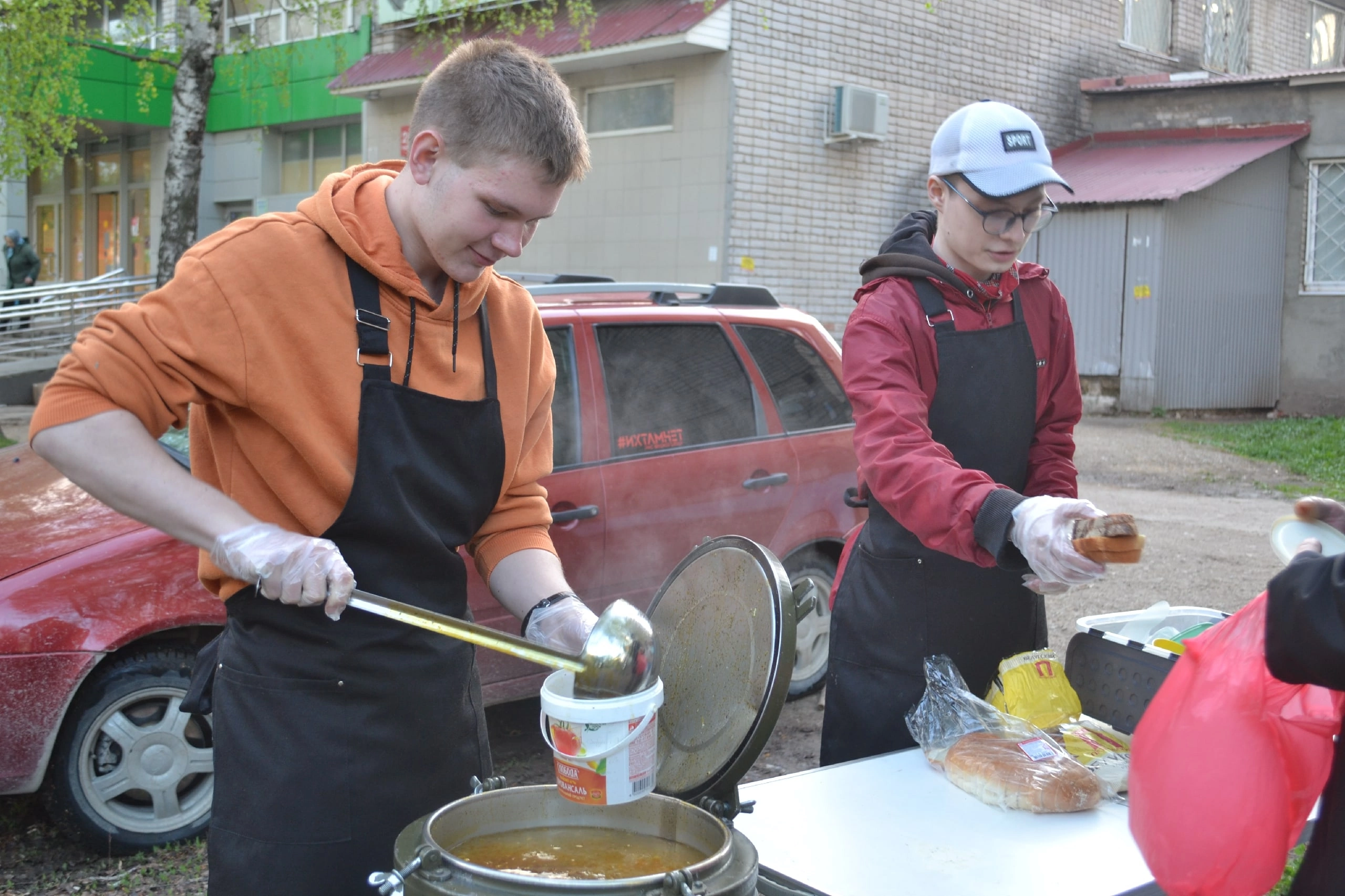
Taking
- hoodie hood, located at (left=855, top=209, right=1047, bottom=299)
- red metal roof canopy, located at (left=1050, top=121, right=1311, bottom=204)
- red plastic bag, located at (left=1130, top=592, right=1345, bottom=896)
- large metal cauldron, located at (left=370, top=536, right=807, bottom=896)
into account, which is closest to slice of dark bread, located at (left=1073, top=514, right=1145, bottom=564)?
red plastic bag, located at (left=1130, top=592, right=1345, bottom=896)

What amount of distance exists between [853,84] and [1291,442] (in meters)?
6.63

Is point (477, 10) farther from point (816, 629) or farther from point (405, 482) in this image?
point (405, 482)

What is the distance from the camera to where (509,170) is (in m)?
Answer: 1.92

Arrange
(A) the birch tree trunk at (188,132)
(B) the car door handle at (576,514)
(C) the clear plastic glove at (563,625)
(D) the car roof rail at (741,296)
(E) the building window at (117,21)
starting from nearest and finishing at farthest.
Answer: (C) the clear plastic glove at (563,625), (B) the car door handle at (576,514), (D) the car roof rail at (741,296), (A) the birch tree trunk at (188,132), (E) the building window at (117,21)

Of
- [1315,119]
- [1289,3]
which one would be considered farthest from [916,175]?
[1289,3]

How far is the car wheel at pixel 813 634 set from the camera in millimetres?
5438

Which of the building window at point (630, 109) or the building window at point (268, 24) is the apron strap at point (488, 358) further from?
the building window at point (268, 24)

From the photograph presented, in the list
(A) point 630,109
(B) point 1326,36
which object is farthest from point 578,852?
(B) point 1326,36

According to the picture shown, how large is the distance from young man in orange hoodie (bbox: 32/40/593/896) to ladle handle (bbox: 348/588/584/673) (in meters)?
0.10

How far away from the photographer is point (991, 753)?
2.30 m

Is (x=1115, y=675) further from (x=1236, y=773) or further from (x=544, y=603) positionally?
(x=544, y=603)

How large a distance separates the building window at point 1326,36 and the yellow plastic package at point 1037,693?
919 inches

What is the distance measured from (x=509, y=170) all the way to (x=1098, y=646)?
1.80 m

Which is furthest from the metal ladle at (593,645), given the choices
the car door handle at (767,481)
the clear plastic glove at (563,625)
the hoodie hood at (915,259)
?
the car door handle at (767,481)
